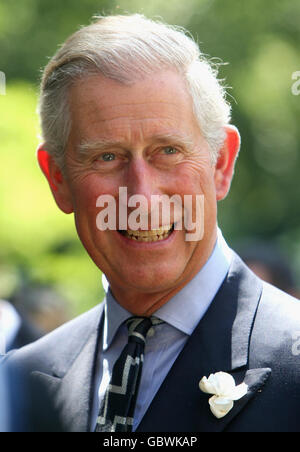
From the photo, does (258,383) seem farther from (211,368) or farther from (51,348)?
(51,348)

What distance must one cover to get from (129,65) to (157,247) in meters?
0.61

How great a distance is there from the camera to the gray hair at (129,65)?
8.21 feet

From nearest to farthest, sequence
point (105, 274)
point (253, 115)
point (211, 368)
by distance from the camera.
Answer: point (211, 368), point (105, 274), point (253, 115)

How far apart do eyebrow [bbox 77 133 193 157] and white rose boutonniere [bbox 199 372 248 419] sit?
0.78 metres

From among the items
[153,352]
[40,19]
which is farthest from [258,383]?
[40,19]

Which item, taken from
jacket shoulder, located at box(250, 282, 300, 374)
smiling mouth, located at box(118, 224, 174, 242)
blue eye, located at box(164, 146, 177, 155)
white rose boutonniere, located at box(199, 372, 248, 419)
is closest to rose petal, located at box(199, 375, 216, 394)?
white rose boutonniere, located at box(199, 372, 248, 419)

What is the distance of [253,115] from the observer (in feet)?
38.4

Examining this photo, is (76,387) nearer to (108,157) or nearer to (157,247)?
(157,247)

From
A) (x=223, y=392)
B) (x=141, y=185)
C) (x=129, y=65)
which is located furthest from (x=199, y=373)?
(x=129, y=65)

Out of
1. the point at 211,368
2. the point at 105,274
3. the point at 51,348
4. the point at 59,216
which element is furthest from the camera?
the point at 59,216

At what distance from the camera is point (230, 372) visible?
7.84 feet

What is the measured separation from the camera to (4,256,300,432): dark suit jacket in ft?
7.44

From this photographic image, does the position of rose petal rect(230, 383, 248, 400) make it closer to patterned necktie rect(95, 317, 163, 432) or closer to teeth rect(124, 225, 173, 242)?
patterned necktie rect(95, 317, 163, 432)
